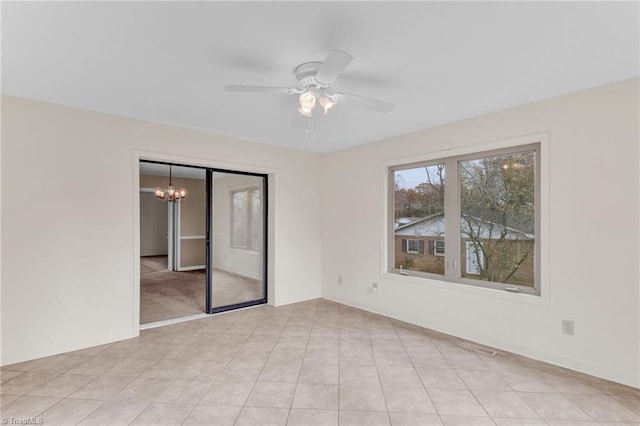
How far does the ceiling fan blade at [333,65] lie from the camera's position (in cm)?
176

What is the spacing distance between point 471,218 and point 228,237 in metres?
3.39

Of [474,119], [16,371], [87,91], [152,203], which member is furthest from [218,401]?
[152,203]

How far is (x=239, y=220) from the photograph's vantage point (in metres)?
4.94

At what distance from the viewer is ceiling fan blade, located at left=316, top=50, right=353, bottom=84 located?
1765 millimetres

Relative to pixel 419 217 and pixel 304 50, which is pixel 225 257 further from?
pixel 304 50

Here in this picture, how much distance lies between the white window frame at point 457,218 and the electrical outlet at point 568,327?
0.21 m

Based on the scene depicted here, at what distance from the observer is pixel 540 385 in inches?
98.3

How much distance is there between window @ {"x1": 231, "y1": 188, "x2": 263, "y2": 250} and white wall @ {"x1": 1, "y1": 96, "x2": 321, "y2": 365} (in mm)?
1141

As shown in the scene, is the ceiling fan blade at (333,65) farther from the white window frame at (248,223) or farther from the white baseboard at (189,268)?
the white baseboard at (189,268)

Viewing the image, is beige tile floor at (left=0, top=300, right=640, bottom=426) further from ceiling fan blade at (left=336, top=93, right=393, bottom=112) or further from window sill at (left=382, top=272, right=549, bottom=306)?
ceiling fan blade at (left=336, top=93, right=393, bottom=112)

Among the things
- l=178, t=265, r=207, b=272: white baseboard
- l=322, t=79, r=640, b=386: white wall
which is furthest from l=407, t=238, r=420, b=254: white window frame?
l=178, t=265, r=207, b=272: white baseboard

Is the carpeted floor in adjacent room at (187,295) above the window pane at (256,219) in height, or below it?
below

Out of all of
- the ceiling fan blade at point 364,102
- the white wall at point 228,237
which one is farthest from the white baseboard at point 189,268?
the ceiling fan blade at point 364,102

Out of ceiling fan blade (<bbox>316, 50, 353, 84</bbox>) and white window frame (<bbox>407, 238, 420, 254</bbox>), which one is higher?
ceiling fan blade (<bbox>316, 50, 353, 84</bbox>)
